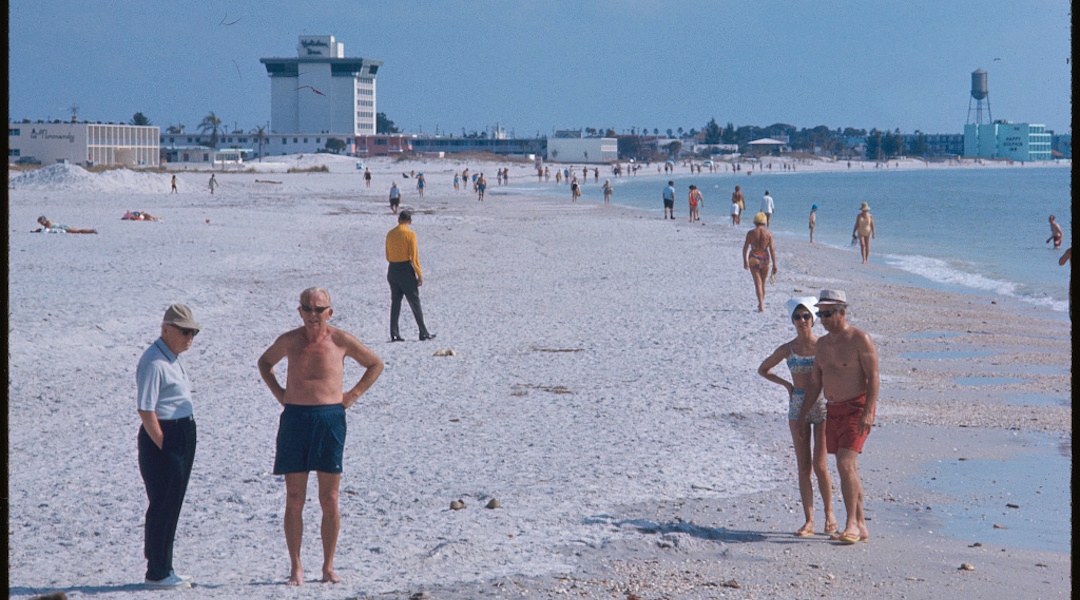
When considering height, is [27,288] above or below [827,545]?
above

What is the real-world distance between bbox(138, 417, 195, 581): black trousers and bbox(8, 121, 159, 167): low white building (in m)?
99.6

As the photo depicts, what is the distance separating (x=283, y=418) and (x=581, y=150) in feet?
562

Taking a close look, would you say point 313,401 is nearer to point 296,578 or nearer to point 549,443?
point 296,578

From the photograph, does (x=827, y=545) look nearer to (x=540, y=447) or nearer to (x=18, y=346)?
(x=540, y=447)

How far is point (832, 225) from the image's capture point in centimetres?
4694

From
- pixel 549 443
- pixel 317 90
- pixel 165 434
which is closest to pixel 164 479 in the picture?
pixel 165 434

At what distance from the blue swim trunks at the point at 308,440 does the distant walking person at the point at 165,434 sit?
446 millimetres

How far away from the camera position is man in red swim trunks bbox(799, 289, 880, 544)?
6.05 metres

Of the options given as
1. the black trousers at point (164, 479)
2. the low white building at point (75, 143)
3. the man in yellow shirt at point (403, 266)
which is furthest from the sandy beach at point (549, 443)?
the low white building at point (75, 143)

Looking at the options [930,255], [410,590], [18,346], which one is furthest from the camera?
[930,255]

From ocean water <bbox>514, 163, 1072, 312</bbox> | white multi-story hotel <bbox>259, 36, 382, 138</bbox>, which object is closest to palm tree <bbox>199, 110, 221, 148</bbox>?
white multi-story hotel <bbox>259, 36, 382, 138</bbox>

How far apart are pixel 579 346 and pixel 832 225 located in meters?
35.6

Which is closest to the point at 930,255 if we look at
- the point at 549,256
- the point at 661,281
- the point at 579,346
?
the point at 549,256

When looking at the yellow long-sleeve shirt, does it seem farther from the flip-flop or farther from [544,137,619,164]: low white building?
[544,137,619,164]: low white building
